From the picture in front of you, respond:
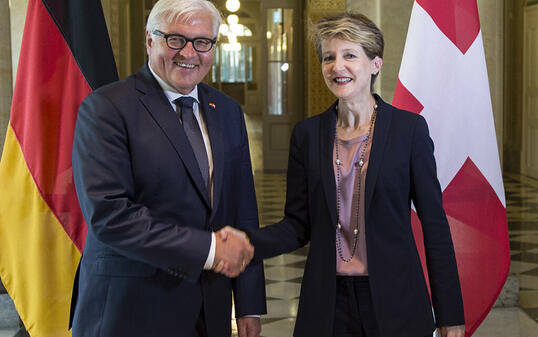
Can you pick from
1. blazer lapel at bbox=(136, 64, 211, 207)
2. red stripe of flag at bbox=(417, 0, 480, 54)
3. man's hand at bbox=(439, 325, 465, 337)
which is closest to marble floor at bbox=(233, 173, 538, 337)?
red stripe of flag at bbox=(417, 0, 480, 54)

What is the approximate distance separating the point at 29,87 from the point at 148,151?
151 cm

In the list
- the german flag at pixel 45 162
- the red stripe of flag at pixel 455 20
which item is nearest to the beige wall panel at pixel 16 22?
the german flag at pixel 45 162

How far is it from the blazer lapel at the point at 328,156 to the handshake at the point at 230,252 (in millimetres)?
301

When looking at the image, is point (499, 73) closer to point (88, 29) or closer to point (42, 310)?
point (88, 29)

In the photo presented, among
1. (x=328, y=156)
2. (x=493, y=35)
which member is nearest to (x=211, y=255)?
(x=328, y=156)

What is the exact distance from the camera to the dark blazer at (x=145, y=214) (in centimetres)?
210

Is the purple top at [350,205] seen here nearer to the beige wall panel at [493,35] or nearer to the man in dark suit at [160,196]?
the man in dark suit at [160,196]

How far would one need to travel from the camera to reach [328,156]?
92.4 inches

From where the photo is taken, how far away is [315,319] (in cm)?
231

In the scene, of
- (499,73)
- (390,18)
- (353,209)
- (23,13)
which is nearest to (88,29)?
(23,13)

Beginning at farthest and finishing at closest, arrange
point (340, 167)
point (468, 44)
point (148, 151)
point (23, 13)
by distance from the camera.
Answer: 1. point (23, 13)
2. point (468, 44)
3. point (340, 167)
4. point (148, 151)

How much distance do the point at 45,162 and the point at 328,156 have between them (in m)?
1.70

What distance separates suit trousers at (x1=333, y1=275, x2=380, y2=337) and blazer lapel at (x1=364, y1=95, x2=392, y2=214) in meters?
0.24

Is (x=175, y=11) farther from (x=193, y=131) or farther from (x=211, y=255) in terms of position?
(x=211, y=255)
